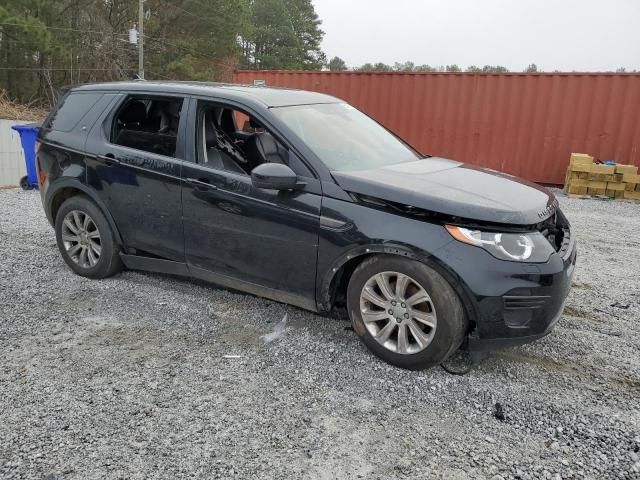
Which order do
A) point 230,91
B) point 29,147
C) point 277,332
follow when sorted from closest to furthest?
point 277,332 < point 230,91 < point 29,147

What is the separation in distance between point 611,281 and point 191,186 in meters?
4.05

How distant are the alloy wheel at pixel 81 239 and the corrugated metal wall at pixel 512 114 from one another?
9520 millimetres

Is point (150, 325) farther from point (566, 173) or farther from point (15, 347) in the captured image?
Answer: point (566, 173)

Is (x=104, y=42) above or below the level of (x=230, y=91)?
above

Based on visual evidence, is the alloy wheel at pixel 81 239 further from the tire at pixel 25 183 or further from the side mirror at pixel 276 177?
the tire at pixel 25 183

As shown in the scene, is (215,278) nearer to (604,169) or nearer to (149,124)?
(149,124)

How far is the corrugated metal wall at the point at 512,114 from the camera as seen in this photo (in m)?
11.3

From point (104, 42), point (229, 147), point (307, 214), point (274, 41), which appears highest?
point (274, 41)

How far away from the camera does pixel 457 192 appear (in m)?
3.20

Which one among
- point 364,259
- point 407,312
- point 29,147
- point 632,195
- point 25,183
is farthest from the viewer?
point 632,195

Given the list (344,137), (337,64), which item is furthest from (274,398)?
(337,64)

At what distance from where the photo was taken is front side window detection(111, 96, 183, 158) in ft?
13.4

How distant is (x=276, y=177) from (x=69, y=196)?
2.42 meters

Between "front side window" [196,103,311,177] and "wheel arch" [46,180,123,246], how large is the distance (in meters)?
1.10
